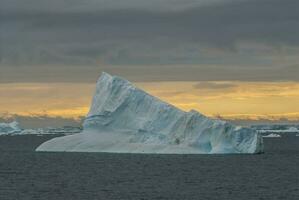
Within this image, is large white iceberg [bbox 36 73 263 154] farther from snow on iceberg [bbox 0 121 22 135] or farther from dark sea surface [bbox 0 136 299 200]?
snow on iceberg [bbox 0 121 22 135]

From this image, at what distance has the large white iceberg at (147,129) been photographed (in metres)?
69.5

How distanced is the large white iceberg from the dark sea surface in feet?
4.63

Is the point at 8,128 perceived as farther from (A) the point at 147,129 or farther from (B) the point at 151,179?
(B) the point at 151,179

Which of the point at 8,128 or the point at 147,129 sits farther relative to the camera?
the point at 8,128

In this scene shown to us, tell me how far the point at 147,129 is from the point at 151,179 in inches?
776

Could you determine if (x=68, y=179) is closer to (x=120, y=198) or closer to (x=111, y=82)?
(x=120, y=198)

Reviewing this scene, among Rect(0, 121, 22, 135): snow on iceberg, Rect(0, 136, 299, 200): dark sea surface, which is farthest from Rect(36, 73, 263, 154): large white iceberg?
Rect(0, 121, 22, 135): snow on iceberg

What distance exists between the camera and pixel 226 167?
62.2m

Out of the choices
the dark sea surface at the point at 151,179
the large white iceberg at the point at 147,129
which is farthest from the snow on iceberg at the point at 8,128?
the dark sea surface at the point at 151,179

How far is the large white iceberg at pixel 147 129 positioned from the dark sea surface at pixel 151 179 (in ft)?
4.63

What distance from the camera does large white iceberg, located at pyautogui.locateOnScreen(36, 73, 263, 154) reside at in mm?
69500

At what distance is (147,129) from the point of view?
71.2 meters

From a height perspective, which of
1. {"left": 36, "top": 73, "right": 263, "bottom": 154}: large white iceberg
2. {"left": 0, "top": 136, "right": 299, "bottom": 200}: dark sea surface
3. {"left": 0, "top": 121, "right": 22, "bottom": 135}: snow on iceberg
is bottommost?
{"left": 0, "top": 136, "right": 299, "bottom": 200}: dark sea surface

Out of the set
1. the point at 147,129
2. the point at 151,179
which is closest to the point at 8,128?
the point at 147,129
